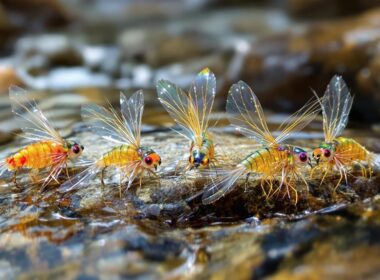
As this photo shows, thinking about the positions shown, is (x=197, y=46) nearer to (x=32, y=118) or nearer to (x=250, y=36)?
(x=250, y=36)

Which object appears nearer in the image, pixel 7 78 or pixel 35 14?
pixel 7 78

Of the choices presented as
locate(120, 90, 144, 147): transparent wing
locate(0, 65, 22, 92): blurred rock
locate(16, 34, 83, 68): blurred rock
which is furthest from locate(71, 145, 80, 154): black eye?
locate(16, 34, 83, 68): blurred rock

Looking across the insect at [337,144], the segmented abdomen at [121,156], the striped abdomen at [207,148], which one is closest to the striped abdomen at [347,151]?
the insect at [337,144]

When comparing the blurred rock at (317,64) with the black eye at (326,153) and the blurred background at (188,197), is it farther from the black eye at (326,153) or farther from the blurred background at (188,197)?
the black eye at (326,153)

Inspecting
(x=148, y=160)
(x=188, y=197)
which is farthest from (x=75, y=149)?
(x=188, y=197)

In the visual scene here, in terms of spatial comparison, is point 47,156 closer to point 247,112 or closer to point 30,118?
point 30,118

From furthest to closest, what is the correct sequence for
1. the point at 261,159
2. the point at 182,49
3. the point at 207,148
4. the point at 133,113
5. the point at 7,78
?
1. the point at 182,49
2. the point at 7,78
3. the point at 133,113
4. the point at 207,148
5. the point at 261,159
